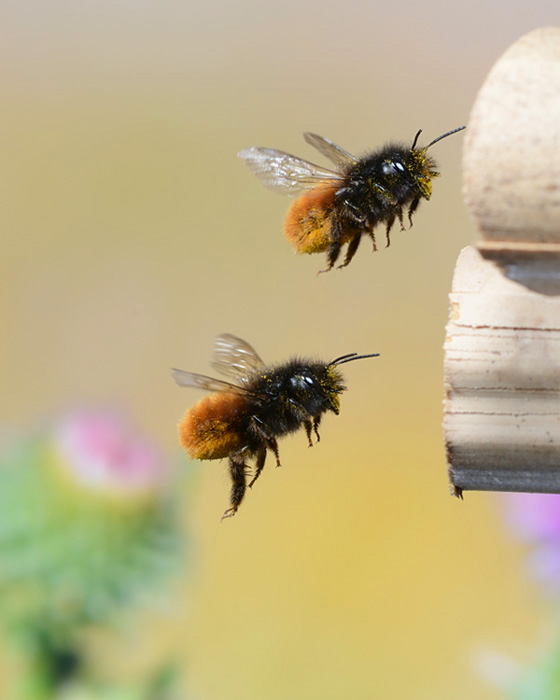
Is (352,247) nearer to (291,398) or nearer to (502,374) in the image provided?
(291,398)

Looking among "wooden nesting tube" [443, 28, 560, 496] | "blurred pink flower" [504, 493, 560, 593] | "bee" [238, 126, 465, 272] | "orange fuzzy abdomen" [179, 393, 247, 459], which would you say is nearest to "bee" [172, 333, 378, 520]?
"orange fuzzy abdomen" [179, 393, 247, 459]

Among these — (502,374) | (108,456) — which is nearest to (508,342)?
(502,374)

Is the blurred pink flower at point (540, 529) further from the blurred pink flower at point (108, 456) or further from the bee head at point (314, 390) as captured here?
the bee head at point (314, 390)

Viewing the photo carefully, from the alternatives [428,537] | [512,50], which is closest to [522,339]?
[512,50]

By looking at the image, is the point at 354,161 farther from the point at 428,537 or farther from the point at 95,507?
the point at 428,537

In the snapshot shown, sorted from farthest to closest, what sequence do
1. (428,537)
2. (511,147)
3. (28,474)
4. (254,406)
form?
(428,537), (28,474), (254,406), (511,147)

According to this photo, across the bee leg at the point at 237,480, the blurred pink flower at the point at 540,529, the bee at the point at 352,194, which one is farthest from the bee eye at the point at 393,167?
the blurred pink flower at the point at 540,529

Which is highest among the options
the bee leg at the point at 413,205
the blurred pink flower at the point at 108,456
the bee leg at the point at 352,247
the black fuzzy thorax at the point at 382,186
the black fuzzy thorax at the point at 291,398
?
the black fuzzy thorax at the point at 382,186

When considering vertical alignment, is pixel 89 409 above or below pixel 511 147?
below
